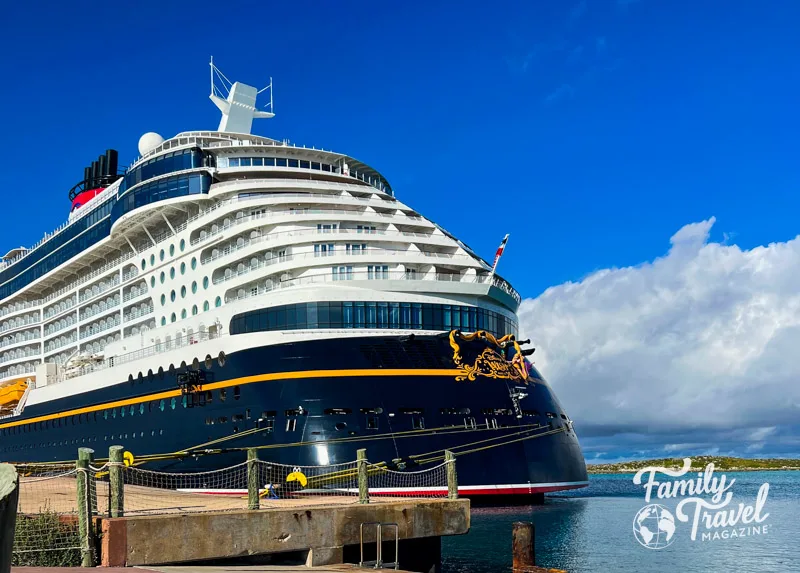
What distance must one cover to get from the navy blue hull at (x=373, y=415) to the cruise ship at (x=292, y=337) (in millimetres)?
58

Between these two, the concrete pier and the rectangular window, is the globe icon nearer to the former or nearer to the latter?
the concrete pier

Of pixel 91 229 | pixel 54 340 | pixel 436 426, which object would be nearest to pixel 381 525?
pixel 436 426

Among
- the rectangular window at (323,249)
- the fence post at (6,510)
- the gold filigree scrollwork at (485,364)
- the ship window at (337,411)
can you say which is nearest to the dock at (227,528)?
the fence post at (6,510)

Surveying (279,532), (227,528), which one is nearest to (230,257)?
(279,532)

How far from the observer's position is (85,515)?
43.8 ft

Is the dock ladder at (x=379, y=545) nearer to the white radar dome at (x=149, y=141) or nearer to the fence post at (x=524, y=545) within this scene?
the fence post at (x=524, y=545)

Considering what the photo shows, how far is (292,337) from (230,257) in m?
6.88

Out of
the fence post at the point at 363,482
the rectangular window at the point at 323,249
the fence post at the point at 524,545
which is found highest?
the rectangular window at the point at 323,249

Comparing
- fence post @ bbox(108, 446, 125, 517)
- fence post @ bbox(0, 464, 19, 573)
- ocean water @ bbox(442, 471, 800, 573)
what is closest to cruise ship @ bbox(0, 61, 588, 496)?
ocean water @ bbox(442, 471, 800, 573)

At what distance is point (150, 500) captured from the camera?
18.6m

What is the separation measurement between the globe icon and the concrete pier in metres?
10.5

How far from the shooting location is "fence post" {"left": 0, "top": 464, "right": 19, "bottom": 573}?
510cm

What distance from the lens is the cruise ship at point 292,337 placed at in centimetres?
2941

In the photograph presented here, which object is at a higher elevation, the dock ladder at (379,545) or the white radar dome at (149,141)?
the white radar dome at (149,141)
